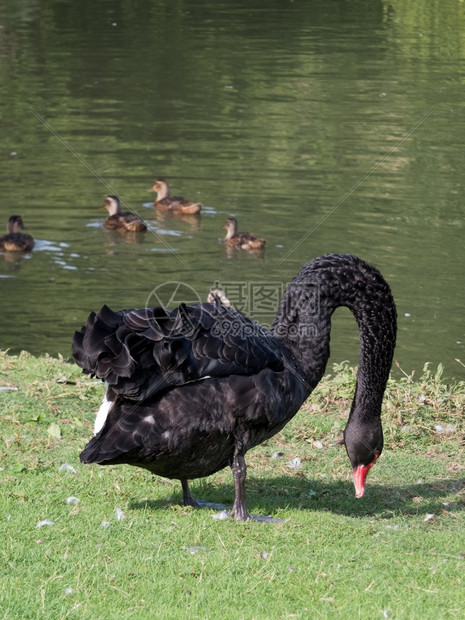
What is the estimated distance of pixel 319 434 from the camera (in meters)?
6.16

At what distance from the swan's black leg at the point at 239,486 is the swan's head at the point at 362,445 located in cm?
49

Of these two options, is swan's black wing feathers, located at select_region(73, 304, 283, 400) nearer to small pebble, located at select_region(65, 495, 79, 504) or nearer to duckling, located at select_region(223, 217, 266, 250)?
small pebble, located at select_region(65, 495, 79, 504)

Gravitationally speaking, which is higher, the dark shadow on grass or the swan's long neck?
the swan's long neck

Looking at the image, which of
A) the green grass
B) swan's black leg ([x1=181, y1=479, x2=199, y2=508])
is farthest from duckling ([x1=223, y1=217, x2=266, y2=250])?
swan's black leg ([x1=181, y1=479, x2=199, y2=508])

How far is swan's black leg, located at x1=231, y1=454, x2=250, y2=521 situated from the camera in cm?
452

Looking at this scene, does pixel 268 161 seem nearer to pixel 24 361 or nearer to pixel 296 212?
pixel 296 212

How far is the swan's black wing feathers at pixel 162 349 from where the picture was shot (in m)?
4.14

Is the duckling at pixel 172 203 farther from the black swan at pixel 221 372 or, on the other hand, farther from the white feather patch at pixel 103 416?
the white feather patch at pixel 103 416

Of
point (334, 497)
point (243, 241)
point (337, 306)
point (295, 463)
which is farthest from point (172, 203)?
point (337, 306)

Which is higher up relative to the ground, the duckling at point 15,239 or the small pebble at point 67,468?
the small pebble at point 67,468

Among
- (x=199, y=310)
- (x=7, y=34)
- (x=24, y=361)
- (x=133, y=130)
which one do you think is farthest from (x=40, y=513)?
(x=7, y=34)

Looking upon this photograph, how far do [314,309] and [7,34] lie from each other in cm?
2442

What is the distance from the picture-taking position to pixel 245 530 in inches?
174

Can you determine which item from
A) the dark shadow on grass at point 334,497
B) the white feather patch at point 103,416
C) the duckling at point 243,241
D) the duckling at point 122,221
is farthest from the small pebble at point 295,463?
the duckling at point 122,221
